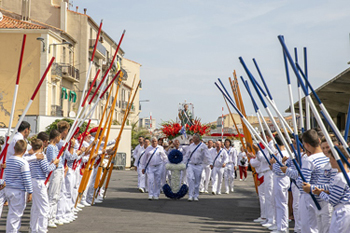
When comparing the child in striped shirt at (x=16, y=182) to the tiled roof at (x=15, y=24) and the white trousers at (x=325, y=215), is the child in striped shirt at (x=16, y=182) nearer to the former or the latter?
the white trousers at (x=325, y=215)

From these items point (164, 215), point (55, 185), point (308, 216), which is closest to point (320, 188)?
point (308, 216)

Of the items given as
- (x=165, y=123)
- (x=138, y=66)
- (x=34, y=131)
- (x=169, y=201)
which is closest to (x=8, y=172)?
(x=169, y=201)

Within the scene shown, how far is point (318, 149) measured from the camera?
7793mm

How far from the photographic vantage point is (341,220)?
21.5ft

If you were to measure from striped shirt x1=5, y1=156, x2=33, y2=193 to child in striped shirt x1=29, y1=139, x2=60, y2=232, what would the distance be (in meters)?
0.71

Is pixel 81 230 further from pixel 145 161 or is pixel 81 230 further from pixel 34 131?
pixel 34 131

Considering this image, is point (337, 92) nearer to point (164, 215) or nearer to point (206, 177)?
point (206, 177)

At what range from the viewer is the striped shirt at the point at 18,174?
8797mm

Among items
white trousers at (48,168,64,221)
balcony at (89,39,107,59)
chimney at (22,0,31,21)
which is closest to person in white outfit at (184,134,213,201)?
white trousers at (48,168,64,221)

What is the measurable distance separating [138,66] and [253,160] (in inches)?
2766

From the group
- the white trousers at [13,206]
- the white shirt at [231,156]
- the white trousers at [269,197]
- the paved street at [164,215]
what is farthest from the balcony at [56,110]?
the white trousers at [13,206]

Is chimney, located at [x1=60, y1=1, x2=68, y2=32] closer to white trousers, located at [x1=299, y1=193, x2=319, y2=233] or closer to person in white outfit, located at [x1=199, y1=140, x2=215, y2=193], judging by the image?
person in white outfit, located at [x1=199, y1=140, x2=215, y2=193]

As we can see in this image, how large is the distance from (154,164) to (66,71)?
28202mm

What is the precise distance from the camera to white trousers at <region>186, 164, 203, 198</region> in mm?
17266
